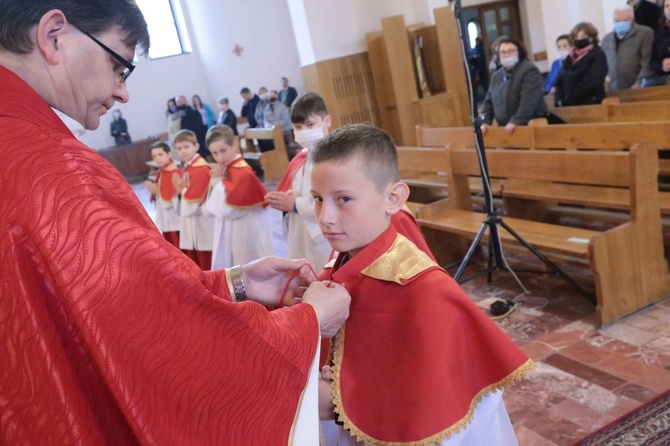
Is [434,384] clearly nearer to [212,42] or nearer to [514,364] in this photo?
[514,364]

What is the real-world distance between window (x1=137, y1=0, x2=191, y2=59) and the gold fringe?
17.5m

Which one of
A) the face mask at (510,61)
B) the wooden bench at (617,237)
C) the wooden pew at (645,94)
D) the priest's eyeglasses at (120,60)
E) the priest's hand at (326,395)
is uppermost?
the priest's eyeglasses at (120,60)

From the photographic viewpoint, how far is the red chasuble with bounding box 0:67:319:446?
1058 millimetres

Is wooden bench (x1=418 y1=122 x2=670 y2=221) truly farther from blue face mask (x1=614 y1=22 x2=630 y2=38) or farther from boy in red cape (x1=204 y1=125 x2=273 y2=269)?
blue face mask (x1=614 y1=22 x2=630 y2=38)

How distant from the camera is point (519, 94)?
580cm

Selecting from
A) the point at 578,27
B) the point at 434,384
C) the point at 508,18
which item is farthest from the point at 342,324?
the point at 508,18

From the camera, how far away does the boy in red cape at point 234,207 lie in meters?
4.56

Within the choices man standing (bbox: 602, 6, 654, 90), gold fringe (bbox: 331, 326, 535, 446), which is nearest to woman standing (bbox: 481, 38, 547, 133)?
man standing (bbox: 602, 6, 654, 90)

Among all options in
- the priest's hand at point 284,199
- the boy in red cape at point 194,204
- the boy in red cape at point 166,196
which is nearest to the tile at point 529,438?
the priest's hand at point 284,199

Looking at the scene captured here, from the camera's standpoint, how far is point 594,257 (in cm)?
351

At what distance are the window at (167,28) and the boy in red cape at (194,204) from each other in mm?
13174

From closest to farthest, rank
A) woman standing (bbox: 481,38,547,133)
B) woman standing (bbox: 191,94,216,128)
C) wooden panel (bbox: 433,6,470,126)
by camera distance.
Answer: woman standing (bbox: 481,38,547,133)
wooden panel (bbox: 433,6,470,126)
woman standing (bbox: 191,94,216,128)

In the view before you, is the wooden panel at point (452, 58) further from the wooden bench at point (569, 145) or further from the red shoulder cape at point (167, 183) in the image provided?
the red shoulder cape at point (167, 183)

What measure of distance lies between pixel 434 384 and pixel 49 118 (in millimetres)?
1015
